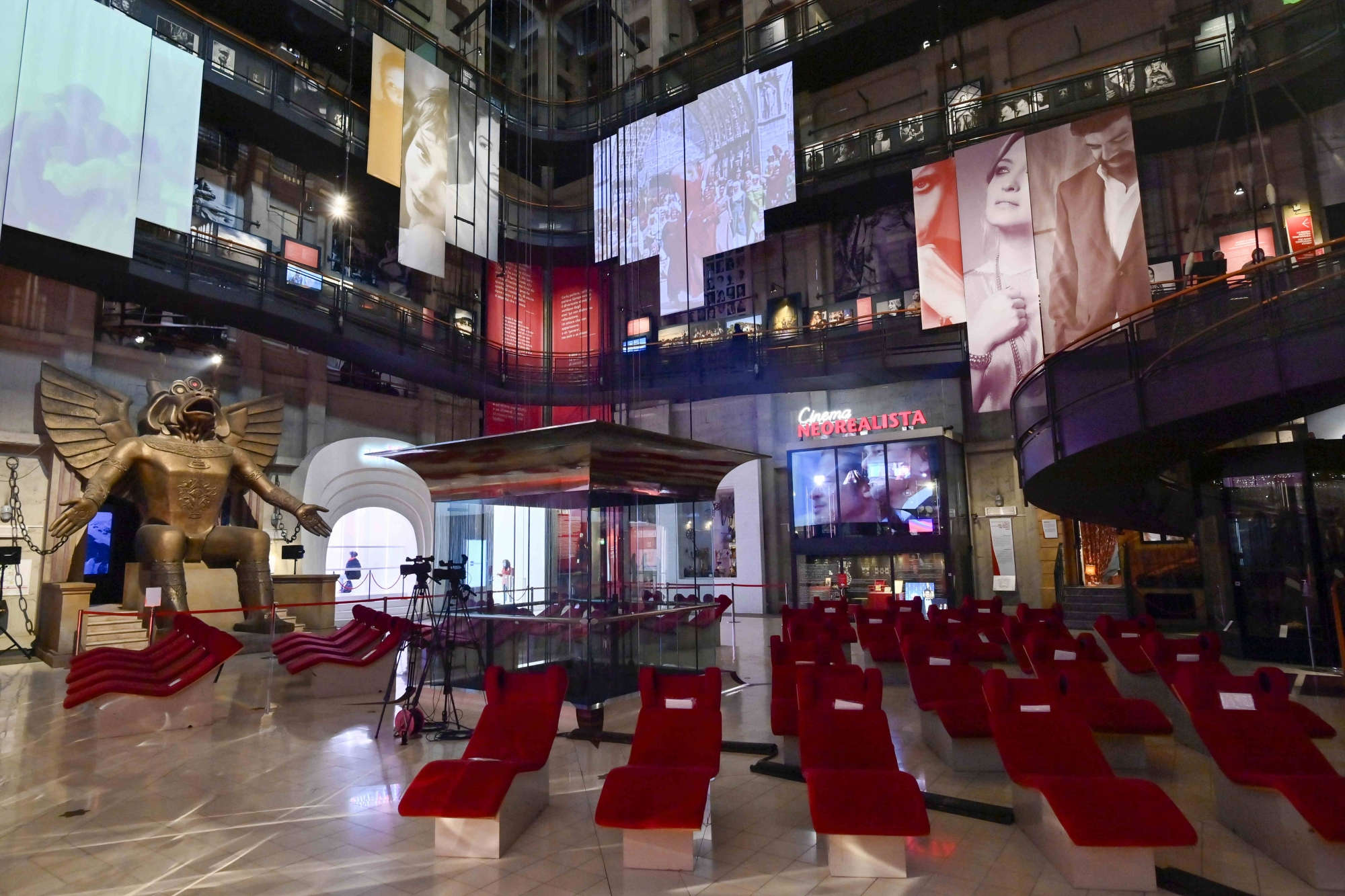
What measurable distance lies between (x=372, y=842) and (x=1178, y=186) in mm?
21176

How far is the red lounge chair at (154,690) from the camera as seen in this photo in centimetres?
671

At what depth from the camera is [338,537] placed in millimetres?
18094

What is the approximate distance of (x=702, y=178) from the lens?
1866cm

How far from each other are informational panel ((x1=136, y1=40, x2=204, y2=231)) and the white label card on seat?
15.9 m

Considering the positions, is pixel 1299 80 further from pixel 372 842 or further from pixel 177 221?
pixel 177 221

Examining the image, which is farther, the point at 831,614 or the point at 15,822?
the point at 831,614

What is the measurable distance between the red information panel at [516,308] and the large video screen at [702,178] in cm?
454

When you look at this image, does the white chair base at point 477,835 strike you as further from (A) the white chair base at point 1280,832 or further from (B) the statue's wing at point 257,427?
(B) the statue's wing at point 257,427

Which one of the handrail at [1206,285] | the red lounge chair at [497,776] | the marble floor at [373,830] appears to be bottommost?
the marble floor at [373,830]

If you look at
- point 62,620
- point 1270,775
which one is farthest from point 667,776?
point 62,620

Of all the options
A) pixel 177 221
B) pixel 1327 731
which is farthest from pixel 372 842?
pixel 177 221

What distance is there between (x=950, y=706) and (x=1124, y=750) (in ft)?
4.20

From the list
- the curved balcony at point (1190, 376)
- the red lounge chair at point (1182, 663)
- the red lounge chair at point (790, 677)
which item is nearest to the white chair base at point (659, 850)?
the red lounge chair at point (790, 677)

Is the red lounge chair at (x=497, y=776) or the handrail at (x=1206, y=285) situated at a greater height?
the handrail at (x=1206, y=285)
